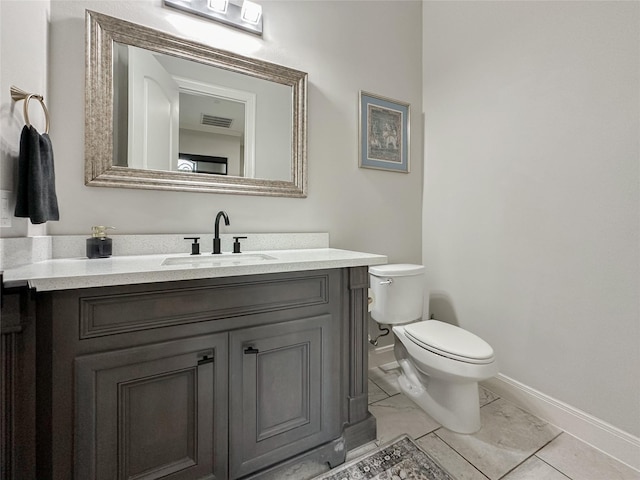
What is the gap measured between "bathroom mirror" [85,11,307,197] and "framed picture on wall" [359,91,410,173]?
19.3 inches

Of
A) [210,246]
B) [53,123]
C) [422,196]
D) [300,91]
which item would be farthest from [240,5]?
[422,196]

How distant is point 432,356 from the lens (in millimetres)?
1437

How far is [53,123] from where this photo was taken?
1.19m

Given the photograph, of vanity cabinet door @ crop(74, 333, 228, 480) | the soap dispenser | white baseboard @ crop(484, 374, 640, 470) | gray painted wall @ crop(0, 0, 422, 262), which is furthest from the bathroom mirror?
white baseboard @ crop(484, 374, 640, 470)

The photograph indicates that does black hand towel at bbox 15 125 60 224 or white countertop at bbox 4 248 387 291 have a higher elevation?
black hand towel at bbox 15 125 60 224

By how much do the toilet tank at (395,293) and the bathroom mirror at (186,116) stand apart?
75 centimetres

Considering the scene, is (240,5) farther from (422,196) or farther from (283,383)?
(283,383)

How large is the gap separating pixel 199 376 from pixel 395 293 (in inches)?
47.6

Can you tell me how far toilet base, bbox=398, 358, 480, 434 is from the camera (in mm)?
1413

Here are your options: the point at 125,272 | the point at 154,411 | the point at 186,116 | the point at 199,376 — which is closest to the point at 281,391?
the point at 199,376

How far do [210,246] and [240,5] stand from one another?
135 centimetres

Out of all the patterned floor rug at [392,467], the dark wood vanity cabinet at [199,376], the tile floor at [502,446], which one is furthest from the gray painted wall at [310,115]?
the patterned floor rug at [392,467]

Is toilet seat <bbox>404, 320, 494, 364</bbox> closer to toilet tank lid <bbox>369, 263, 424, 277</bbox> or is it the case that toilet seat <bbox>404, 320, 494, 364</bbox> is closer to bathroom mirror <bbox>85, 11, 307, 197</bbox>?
toilet tank lid <bbox>369, 263, 424, 277</bbox>

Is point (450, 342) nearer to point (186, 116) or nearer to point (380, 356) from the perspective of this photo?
point (380, 356)
